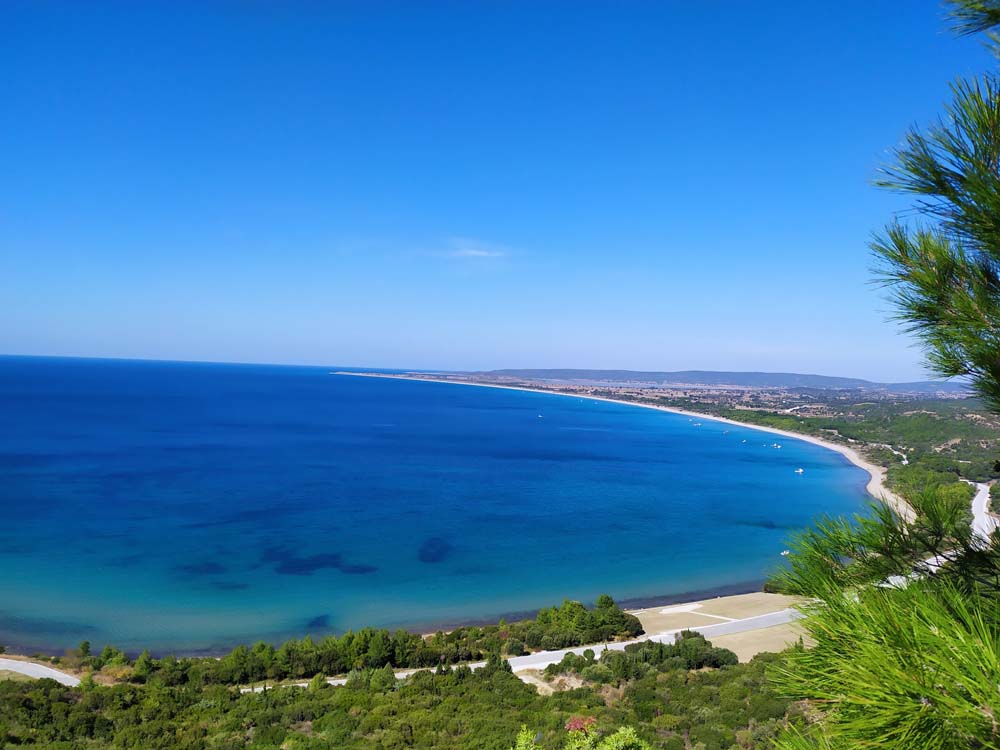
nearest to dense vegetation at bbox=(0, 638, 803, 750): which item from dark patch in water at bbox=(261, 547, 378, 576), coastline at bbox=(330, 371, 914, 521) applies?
coastline at bbox=(330, 371, 914, 521)

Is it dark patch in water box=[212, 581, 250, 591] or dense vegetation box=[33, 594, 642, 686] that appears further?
dark patch in water box=[212, 581, 250, 591]

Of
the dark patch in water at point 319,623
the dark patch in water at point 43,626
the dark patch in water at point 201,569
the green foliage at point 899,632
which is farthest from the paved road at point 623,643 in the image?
the green foliage at point 899,632

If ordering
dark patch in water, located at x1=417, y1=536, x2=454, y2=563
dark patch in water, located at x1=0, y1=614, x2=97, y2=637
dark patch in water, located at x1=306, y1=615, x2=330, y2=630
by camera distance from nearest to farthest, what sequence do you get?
dark patch in water, located at x1=0, y1=614, x2=97, y2=637 → dark patch in water, located at x1=306, y1=615, x2=330, y2=630 → dark patch in water, located at x1=417, y1=536, x2=454, y2=563

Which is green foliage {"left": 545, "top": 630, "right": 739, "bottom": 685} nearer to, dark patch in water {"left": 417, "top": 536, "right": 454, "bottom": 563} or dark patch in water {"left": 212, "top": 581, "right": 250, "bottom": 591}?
dark patch in water {"left": 417, "top": 536, "right": 454, "bottom": 563}

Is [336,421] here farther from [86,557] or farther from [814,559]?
[814,559]

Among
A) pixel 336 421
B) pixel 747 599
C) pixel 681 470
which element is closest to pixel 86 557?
pixel 747 599

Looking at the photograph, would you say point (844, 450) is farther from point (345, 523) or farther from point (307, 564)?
A: point (307, 564)
